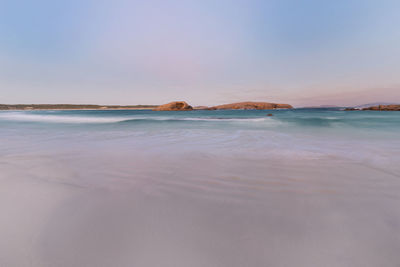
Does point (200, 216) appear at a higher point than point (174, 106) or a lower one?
lower

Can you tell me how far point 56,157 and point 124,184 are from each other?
345 cm

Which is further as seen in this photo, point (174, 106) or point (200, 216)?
point (174, 106)

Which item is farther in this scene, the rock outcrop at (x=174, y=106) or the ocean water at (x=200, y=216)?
the rock outcrop at (x=174, y=106)

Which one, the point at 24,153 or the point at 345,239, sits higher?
the point at 24,153

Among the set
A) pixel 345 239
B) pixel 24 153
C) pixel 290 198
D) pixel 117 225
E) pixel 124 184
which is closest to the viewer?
pixel 345 239

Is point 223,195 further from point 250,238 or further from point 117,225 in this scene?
point 117,225

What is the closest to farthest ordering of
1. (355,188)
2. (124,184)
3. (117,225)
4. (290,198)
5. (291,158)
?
(117,225) → (290,198) → (355,188) → (124,184) → (291,158)

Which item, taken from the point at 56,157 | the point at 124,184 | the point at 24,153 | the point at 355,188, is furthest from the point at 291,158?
the point at 24,153

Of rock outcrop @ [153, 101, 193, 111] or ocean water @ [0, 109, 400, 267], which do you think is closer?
ocean water @ [0, 109, 400, 267]

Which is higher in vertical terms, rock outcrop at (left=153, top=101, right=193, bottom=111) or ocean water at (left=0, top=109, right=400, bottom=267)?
rock outcrop at (left=153, top=101, right=193, bottom=111)

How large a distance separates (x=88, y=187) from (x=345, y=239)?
3.73 m

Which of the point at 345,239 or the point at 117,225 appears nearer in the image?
the point at 345,239

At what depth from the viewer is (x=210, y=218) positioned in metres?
2.25

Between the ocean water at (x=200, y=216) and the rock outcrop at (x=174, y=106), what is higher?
the rock outcrop at (x=174, y=106)
